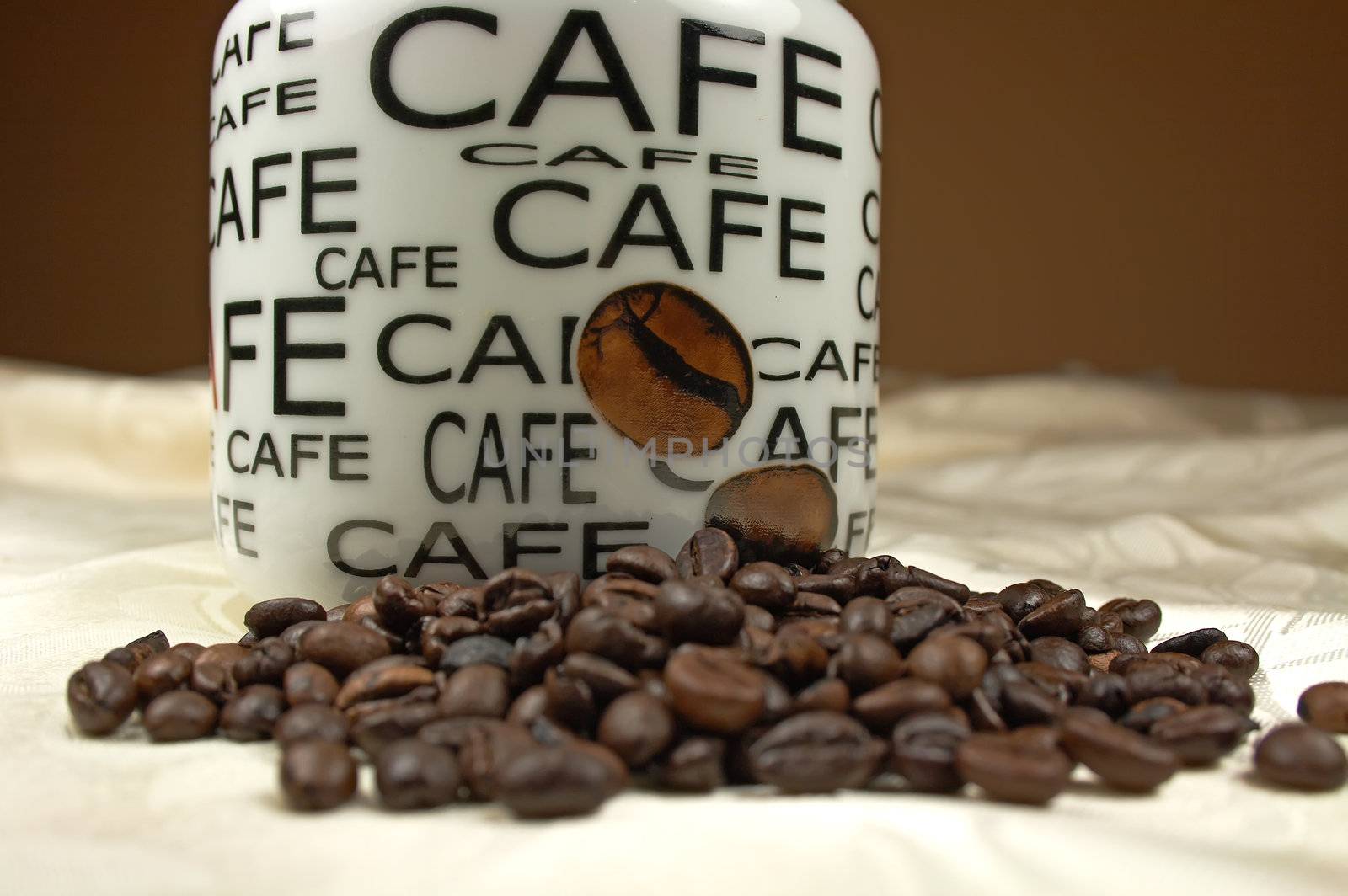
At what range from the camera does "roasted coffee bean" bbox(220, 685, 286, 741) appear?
59 centimetres

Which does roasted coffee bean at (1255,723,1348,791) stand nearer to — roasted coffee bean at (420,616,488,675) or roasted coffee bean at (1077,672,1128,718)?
roasted coffee bean at (1077,672,1128,718)

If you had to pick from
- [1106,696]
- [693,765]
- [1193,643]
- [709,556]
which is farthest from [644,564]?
[1193,643]

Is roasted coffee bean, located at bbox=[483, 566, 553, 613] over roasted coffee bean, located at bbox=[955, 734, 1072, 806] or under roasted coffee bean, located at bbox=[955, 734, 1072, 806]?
over

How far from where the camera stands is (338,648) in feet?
2.04

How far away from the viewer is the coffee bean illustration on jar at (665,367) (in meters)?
0.71

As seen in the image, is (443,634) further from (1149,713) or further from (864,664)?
(1149,713)

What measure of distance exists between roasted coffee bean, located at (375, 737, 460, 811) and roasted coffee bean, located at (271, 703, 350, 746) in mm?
46

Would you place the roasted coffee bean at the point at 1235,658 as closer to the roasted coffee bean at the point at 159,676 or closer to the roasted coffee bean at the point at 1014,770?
the roasted coffee bean at the point at 1014,770

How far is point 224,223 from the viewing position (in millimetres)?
796

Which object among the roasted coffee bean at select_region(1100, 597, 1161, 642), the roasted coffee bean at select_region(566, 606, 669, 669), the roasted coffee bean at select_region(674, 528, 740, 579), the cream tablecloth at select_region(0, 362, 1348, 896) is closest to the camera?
the cream tablecloth at select_region(0, 362, 1348, 896)

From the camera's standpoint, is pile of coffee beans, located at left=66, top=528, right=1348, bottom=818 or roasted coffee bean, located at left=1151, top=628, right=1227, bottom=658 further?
roasted coffee bean, located at left=1151, top=628, right=1227, bottom=658

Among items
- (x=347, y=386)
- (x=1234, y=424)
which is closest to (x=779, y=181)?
(x=347, y=386)

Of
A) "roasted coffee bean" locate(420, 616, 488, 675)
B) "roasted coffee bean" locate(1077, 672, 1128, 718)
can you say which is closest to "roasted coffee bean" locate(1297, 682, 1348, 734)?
"roasted coffee bean" locate(1077, 672, 1128, 718)

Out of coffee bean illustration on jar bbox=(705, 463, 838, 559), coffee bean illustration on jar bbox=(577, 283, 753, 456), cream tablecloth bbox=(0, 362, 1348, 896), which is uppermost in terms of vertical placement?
coffee bean illustration on jar bbox=(577, 283, 753, 456)
